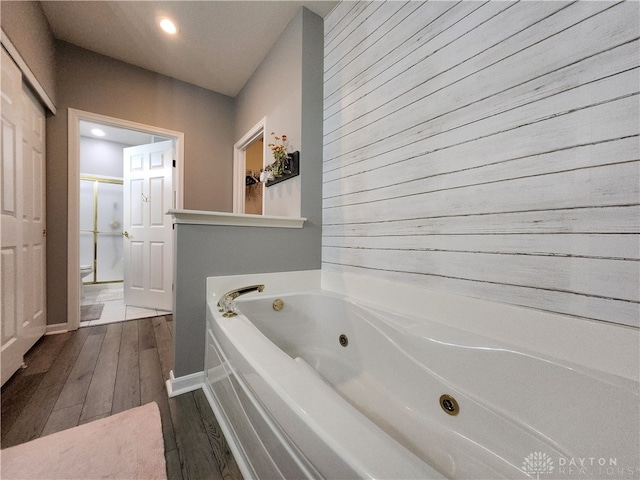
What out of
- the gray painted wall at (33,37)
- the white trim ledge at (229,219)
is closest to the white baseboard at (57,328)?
the white trim ledge at (229,219)

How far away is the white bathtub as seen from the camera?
19.9 inches

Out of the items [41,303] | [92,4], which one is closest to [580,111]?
[92,4]

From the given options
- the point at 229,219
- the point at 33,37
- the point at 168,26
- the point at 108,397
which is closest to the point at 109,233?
the point at 33,37

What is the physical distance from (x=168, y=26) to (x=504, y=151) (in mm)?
2580

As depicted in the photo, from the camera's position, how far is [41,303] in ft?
6.46

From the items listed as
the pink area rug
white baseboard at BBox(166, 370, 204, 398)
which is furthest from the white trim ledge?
the pink area rug

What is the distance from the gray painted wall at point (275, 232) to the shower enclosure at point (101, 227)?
3.55 m

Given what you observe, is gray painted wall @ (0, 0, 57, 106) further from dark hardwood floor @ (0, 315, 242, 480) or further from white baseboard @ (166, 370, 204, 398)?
white baseboard @ (166, 370, 204, 398)

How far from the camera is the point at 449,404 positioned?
936 millimetres

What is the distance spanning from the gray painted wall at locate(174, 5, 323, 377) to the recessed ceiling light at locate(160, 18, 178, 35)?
0.73 meters

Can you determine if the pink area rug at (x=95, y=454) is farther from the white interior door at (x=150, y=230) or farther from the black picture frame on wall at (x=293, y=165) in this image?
the white interior door at (x=150, y=230)

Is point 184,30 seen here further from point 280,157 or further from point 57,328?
point 57,328

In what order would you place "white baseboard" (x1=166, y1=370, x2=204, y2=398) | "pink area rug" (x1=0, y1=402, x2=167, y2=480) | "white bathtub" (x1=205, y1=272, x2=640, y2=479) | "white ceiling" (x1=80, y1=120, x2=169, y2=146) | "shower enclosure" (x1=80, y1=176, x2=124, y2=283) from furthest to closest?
"shower enclosure" (x1=80, y1=176, x2=124, y2=283), "white ceiling" (x1=80, y1=120, x2=169, y2=146), "white baseboard" (x1=166, y1=370, x2=204, y2=398), "pink area rug" (x1=0, y1=402, x2=167, y2=480), "white bathtub" (x1=205, y1=272, x2=640, y2=479)

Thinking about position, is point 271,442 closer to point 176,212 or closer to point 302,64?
point 176,212
